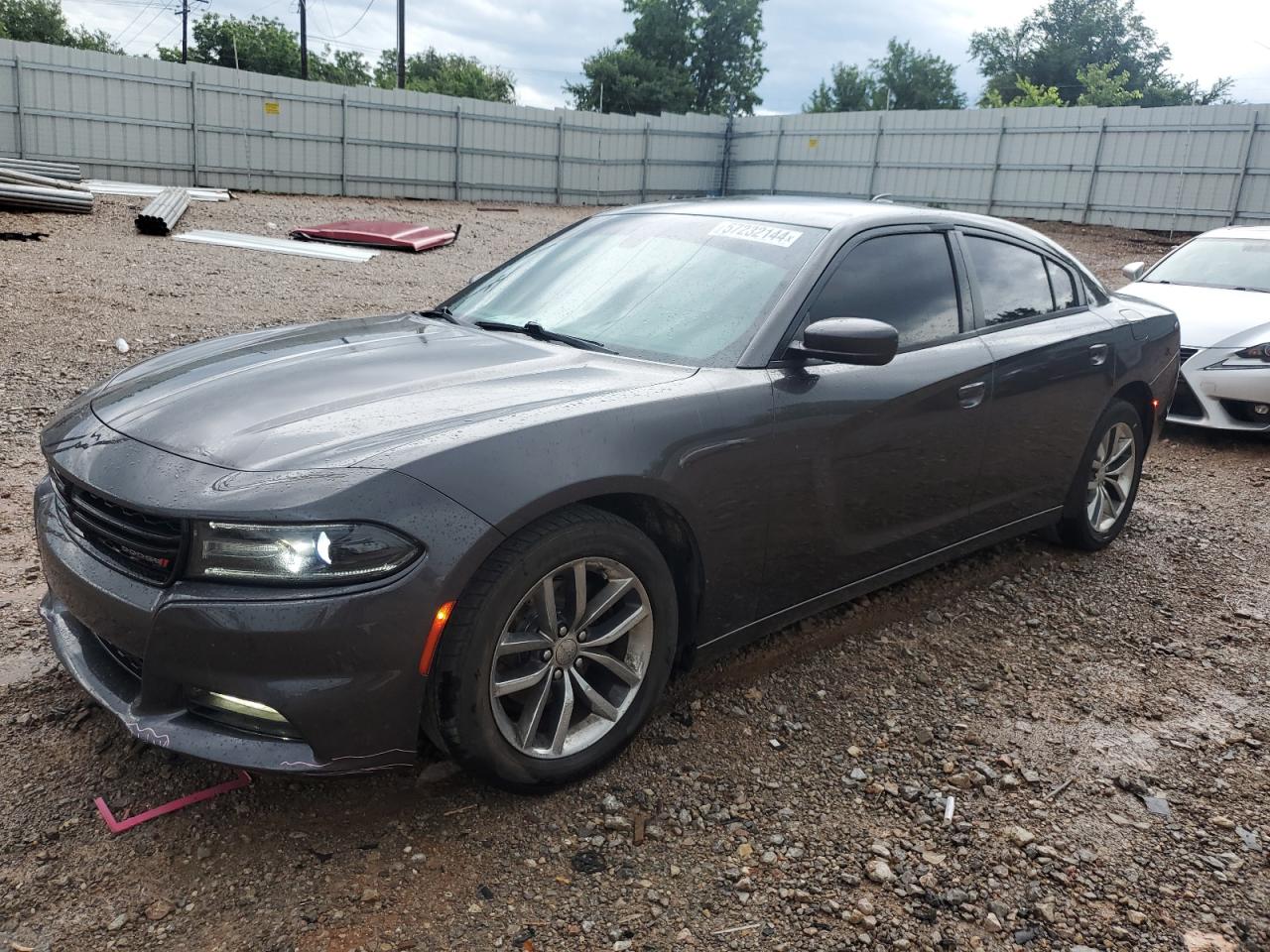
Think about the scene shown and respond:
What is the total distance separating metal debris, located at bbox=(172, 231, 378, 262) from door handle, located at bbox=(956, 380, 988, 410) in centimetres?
1100

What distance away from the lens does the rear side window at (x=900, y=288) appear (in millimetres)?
3393

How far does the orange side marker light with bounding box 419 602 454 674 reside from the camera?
89.9 inches

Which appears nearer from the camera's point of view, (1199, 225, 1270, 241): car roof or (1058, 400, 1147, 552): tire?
(1058, 400, 1147, 552): tire

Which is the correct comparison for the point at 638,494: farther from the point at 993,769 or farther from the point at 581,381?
the point at 993,769

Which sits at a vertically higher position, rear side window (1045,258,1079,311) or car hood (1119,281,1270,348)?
rear side window (1045,258,1079,311)

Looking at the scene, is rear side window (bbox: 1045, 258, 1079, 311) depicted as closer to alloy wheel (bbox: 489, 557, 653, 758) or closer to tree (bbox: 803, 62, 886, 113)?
alloy wheel (bbox: 489, 557, 653, 758)

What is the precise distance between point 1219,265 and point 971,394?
20.3 feet

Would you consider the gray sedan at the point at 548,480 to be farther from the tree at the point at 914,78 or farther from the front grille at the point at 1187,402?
the tree at the point at 914,78

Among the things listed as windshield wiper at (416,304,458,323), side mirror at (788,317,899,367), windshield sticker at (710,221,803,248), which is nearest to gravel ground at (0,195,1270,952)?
side mirror at (788,317,899,367)

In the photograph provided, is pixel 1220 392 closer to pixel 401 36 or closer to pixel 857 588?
pixel 857 588

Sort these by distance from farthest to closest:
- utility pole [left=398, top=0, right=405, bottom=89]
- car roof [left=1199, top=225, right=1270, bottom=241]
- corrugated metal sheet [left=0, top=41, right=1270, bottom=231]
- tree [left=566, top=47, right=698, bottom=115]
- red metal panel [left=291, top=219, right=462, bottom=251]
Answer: tree [left=566, top=47, right=698, bottom=115] < utility pole [left=398, top=0, right=405, bottom=89] < corrugated metal sheet [left=0, top=41, right=1270, bottom=231] < red metal panel [left=291, top=219, right=462, bottom=251] < car roof [left=1199, top=225, right=1270, bottom=241]

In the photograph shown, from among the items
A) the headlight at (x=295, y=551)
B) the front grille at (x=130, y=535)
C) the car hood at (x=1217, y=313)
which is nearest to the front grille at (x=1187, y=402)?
the car hood at (x=1217, y=313)

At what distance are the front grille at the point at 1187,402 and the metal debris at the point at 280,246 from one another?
999 cm

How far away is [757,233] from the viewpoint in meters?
3.57
